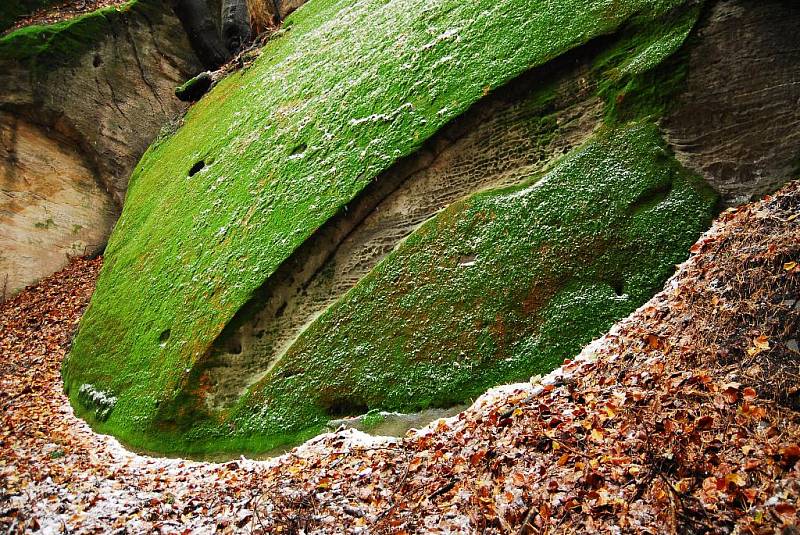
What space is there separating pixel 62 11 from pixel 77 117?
4.10 metres

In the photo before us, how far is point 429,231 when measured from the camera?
676 cm

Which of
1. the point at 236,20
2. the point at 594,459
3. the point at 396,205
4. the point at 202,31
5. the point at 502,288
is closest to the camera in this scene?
the point at 594,459

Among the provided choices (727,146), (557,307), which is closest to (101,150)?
(557,307)

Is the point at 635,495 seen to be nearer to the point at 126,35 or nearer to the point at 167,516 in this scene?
the point at 167,516

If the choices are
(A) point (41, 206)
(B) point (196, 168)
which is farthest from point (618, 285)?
(A) point (41, 206)

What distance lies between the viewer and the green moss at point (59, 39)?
1392 centimetres

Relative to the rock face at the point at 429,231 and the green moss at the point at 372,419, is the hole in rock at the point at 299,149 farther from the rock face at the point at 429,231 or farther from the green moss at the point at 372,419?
the green moss at the point at 372,419

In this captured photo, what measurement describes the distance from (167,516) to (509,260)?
4.48 meters

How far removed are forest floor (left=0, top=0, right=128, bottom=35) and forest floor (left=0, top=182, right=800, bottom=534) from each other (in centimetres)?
1399

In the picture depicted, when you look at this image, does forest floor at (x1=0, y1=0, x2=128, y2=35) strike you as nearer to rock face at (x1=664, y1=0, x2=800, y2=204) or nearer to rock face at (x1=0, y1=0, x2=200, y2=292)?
rock face at (x1=0, y1=0, x2=200, y2=292)

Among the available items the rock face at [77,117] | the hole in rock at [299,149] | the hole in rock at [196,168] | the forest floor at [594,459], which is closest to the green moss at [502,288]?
the forest floor at [594,459]

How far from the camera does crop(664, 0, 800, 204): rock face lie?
5.67 meters

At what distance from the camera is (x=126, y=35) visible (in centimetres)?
1564

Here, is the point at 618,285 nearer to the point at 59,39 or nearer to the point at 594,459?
the point at 594,459
